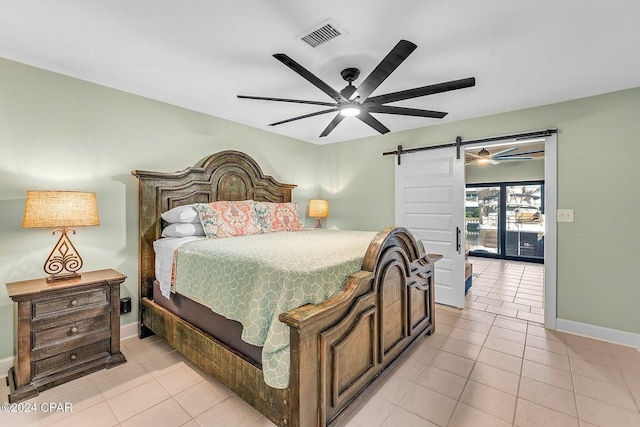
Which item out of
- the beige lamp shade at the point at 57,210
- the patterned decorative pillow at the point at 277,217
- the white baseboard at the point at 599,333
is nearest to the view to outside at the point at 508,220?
the white baseboard at the point at 599,333

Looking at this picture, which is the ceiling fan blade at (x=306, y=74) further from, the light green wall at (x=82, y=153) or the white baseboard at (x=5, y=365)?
the white baseboard at (x=5, y=365)

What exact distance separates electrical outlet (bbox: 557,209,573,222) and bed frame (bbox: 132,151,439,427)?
1.49 m

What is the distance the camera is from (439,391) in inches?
78.9

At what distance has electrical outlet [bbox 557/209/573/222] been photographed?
2984 mm

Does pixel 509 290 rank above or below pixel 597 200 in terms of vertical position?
below

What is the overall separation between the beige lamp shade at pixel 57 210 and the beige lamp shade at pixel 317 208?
2872 millimetres

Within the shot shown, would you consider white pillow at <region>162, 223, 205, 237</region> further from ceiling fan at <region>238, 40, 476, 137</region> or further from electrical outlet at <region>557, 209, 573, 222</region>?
→ electrical outlet at <region>557, 209, 573, 222</region>

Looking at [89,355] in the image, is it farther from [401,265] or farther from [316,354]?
[401,265]

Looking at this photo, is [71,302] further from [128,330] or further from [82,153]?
[82,153]

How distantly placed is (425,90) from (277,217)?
2176 mm

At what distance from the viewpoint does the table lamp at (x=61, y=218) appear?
2.02 m

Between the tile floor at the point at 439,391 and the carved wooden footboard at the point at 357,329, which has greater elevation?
the carved wooden footboard at the point at 357,329

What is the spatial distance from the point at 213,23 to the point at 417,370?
2.86 metres

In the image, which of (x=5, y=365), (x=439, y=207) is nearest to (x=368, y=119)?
(x=439, y=207)
